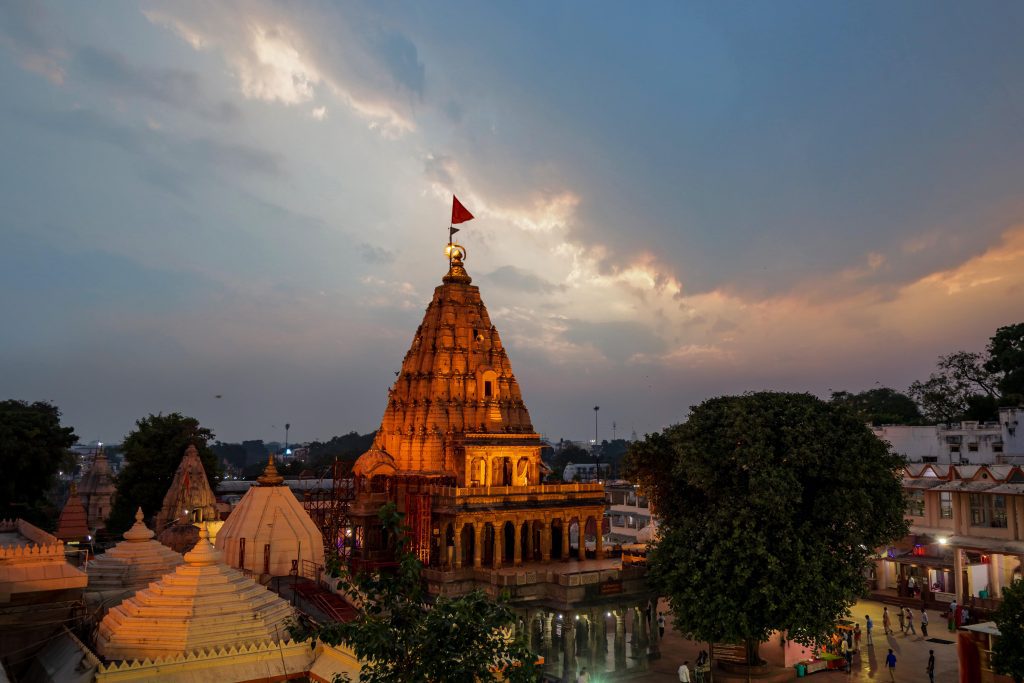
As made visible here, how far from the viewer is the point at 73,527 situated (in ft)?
120

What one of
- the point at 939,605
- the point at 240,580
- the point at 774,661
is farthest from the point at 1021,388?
the point at 240,580

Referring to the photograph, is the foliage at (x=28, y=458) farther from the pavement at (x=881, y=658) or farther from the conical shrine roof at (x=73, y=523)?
the pavement at (x=881, y=658)

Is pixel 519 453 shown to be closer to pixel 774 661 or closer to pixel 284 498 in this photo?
pixel 284 498

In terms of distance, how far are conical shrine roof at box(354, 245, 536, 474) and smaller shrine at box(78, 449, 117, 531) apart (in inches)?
1081

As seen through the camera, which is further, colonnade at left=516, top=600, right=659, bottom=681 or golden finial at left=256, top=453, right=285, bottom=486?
golden finial at left=256, top=453, right=285, bottom=486

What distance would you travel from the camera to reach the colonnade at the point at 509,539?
3622 centimetres

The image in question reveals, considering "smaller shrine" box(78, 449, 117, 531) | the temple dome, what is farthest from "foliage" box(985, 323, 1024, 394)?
"smaller shrine" box(78, 449, 117, 531)

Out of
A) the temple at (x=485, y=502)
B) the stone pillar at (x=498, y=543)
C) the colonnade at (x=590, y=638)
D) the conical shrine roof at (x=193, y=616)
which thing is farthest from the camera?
the stone pillar at (x=498, y=543)

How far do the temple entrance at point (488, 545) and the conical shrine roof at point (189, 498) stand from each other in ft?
65.6

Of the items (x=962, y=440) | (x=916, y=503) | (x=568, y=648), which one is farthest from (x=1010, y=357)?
(x=568, y=648)

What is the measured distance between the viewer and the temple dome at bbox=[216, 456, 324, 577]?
1267 inches

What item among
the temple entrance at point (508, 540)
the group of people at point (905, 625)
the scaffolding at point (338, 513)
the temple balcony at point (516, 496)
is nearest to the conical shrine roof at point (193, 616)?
the temple balcony at point (516, 496)

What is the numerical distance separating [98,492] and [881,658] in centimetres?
5622

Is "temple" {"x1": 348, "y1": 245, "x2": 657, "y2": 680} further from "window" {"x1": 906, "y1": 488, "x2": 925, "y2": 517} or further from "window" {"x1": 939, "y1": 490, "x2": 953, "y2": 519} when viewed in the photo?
"window" {"x1": 939, "y1": 490, "x2": 953, "y2": 519}
